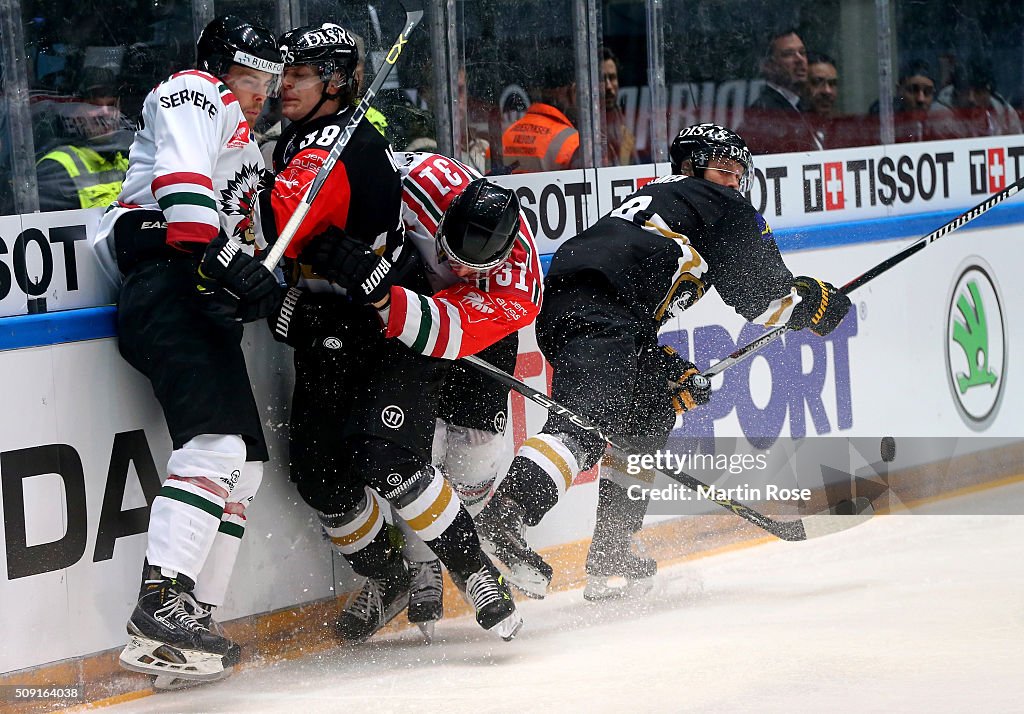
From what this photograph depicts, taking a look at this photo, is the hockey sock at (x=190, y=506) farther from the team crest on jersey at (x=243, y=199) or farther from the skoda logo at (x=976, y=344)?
the skoda logo at (x=976, y=344)

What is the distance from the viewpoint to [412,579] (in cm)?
385

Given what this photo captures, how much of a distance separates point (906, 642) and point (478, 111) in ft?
6.45

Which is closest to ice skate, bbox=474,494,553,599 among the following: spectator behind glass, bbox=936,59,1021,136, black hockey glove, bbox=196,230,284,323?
black hockey glove, bbox=196,230,284,323

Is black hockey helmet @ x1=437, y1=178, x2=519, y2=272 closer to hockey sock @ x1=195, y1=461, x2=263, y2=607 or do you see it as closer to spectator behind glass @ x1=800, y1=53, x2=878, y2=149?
hockey sock @ x1=195, y1=461, x2=263, y2=607

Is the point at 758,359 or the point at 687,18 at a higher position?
the point at 687,18

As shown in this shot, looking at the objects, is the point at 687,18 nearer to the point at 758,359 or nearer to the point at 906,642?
the point at 758,359

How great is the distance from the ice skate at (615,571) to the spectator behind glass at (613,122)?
4.15 feet

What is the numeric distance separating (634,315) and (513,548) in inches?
27.6

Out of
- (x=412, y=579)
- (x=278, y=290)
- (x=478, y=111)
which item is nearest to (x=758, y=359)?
(x=478, y=111)

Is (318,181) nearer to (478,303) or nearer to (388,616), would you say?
(478,303)

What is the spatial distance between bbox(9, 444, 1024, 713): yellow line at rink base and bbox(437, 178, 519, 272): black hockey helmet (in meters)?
1.00

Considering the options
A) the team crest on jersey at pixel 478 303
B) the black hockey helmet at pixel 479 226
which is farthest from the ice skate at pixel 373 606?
the black hockey helmet at pixel 479 226

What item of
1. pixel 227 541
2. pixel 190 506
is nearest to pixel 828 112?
pixel 227 541

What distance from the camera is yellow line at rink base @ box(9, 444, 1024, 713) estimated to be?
3.35m
